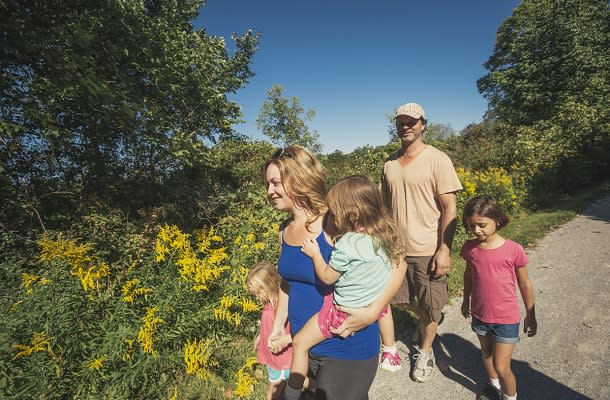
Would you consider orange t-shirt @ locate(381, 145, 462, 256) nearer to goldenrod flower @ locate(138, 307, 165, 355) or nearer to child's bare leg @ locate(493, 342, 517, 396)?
child's bare leg @ locate(493, 342, 517, 396)

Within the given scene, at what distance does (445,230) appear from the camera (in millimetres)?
2406

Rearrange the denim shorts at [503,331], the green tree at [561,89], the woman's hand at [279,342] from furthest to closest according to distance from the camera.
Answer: the green tree at [561,89] < the denim shorts at [503,331] < the woman's hand at [279,342]

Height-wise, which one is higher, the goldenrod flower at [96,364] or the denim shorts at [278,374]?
the goldenrod flower at [96,364]

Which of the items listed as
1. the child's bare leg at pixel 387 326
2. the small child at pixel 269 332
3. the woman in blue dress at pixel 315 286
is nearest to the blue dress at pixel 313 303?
the woman in blue dress at pixel 315 286

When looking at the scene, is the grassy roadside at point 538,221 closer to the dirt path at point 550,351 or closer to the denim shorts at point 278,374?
the dirt path at point 550,351

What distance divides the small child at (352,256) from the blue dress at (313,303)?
2.1 inches

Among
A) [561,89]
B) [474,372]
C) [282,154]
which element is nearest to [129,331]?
[282,154]

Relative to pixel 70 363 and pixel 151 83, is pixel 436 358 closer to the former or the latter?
pixel 70 363

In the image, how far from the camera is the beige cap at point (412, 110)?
239 cm

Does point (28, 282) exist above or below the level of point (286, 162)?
below

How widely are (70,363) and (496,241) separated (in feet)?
11.3

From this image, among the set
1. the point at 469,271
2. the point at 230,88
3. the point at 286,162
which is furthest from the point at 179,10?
the point at 469,271

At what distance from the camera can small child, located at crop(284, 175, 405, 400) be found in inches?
59.2

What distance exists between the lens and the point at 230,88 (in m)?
9.92
